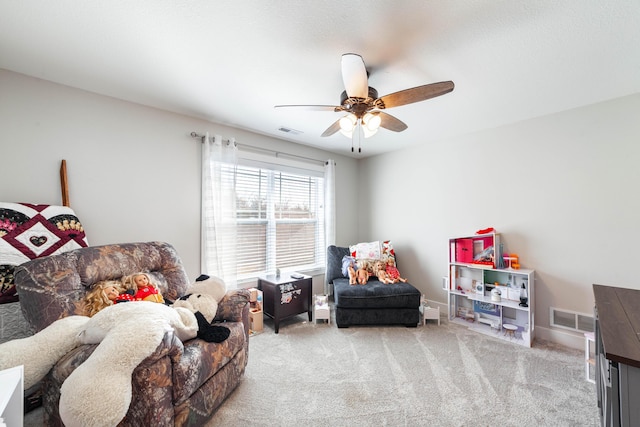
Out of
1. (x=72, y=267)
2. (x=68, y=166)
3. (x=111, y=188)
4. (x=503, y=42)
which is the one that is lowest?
(x=72, y=267)

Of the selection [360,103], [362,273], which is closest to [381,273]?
[362,273]

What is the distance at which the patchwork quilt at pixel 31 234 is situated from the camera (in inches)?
65.7

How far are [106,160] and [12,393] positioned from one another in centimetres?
191

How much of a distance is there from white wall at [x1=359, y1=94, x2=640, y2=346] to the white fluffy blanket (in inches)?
129

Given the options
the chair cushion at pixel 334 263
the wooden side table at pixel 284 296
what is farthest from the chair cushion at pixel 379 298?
the chair cushion at pixel 334 263

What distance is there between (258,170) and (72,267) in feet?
6.79

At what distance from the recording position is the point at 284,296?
2955 millimetres

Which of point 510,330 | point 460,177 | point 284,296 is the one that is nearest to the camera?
point 510,330

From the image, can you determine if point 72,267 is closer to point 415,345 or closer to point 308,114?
point 308,114

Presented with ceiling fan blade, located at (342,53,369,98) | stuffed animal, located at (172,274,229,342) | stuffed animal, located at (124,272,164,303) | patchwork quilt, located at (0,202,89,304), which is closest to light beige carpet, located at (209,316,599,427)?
stuffed animal, located at (172,274,229,342)

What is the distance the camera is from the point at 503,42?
62.0 inches

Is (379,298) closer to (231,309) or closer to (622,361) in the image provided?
(231,309)

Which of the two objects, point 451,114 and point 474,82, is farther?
point 451,114

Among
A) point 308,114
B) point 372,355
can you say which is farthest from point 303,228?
point 372,355
